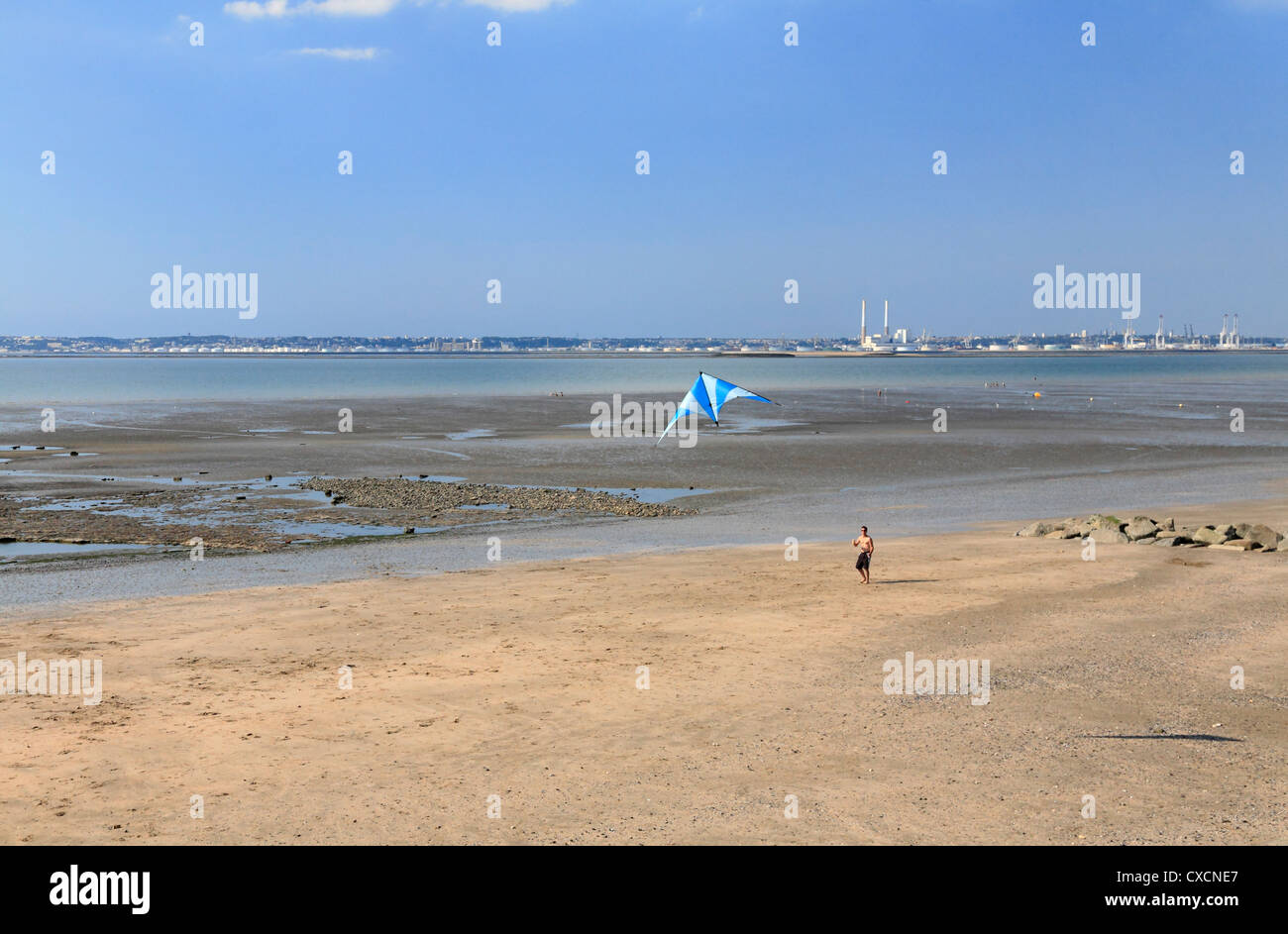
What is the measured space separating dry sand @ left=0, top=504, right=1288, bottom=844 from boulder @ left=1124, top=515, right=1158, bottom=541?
3.86m

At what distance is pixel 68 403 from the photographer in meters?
94.6

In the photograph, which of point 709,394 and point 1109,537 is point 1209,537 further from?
point 709,394

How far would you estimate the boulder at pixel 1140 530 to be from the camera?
2589 cm

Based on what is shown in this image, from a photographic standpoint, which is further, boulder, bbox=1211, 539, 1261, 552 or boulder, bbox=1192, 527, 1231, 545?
boulder, bbox=1192, 527, 1231, 545

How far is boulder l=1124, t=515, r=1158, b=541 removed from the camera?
84.9 feet

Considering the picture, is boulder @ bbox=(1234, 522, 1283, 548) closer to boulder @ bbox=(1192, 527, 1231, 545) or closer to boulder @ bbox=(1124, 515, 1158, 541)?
boulder @ bbox=(1192, 527, 1231, 545)

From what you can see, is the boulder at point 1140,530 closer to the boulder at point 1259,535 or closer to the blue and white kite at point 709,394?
the boulder at point 1259,535

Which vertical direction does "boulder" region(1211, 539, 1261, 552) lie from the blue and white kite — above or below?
below

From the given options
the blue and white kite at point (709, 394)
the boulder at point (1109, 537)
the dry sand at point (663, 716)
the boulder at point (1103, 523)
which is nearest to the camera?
the dry sand at point (663, 716)

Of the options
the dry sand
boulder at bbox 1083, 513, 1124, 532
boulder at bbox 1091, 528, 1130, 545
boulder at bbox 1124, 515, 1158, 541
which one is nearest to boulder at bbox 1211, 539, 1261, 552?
boulder at bbox 1124, 515, 1158, 541

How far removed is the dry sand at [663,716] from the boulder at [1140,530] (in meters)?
3.86

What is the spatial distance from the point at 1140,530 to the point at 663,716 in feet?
56.1

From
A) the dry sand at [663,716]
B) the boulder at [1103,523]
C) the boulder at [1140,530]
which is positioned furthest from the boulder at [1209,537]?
the dry sand at [663,716]

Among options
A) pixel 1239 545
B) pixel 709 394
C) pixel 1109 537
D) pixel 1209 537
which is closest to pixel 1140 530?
pixel 1109 537
